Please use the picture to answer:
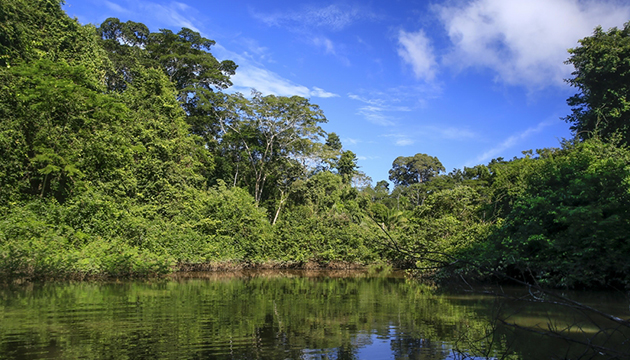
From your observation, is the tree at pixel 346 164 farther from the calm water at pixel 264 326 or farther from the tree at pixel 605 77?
the calm water at pixel 264 326

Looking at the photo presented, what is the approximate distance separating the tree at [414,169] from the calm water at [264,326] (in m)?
48.7

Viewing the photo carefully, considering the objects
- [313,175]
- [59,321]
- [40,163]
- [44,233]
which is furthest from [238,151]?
[59,321]

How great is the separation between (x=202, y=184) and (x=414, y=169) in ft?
134

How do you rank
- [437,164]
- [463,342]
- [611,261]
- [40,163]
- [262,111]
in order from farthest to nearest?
[437,164] → [262,111] → [40,163] → [611,261] → [463,342]

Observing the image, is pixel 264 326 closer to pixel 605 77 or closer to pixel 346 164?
pixel 605 77

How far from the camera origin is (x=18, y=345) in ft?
19.6

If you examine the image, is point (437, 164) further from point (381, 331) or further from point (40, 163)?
point (381, 331)

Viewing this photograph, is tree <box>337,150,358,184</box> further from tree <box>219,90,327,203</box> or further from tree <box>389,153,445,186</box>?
tree <box>389,153,445,186</box>

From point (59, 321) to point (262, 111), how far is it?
2562 cm

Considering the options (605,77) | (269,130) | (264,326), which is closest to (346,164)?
(269,130)

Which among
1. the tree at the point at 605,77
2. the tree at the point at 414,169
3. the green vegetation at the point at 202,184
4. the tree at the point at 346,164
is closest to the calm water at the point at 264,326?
the green vegetation at the point at 202,184

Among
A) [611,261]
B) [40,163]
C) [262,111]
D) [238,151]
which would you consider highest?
[262,111]

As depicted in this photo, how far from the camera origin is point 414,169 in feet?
205

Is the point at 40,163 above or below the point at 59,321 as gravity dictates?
above
